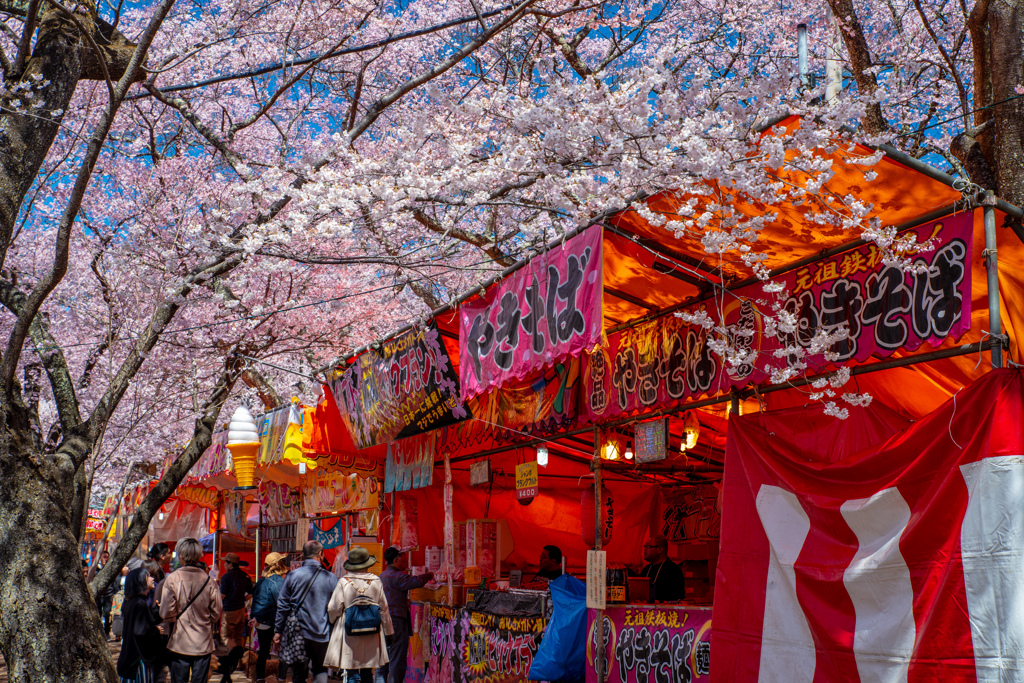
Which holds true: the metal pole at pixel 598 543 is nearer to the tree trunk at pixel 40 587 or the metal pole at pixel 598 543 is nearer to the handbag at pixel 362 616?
the handbag at pixel 362 616

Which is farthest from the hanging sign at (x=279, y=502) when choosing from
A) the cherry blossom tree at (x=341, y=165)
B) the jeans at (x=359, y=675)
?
the jeans at (x=359, y=675)

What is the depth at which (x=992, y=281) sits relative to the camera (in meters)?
4.75

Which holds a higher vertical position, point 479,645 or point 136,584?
point 136,584

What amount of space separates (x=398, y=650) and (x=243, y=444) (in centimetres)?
404

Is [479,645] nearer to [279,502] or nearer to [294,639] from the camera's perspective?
[294,639]

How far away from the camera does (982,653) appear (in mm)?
4371

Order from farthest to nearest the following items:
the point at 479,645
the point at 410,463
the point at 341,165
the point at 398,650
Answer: the point at 410,463 → the point at 398,650 → the point at 341,165 → the point at 479,645

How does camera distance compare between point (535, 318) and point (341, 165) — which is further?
point (341, 165)

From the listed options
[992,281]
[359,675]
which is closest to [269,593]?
[359,675]

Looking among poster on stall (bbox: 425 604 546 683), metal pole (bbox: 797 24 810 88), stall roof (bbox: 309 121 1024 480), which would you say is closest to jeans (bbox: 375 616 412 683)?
poster on stall (bbox: 425 604 546 683)

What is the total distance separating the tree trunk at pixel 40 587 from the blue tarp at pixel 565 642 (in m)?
4.07

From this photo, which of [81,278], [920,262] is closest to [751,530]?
[920,262]

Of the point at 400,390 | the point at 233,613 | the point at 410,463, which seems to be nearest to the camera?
the point at 400,390

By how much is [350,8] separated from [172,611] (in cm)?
962
